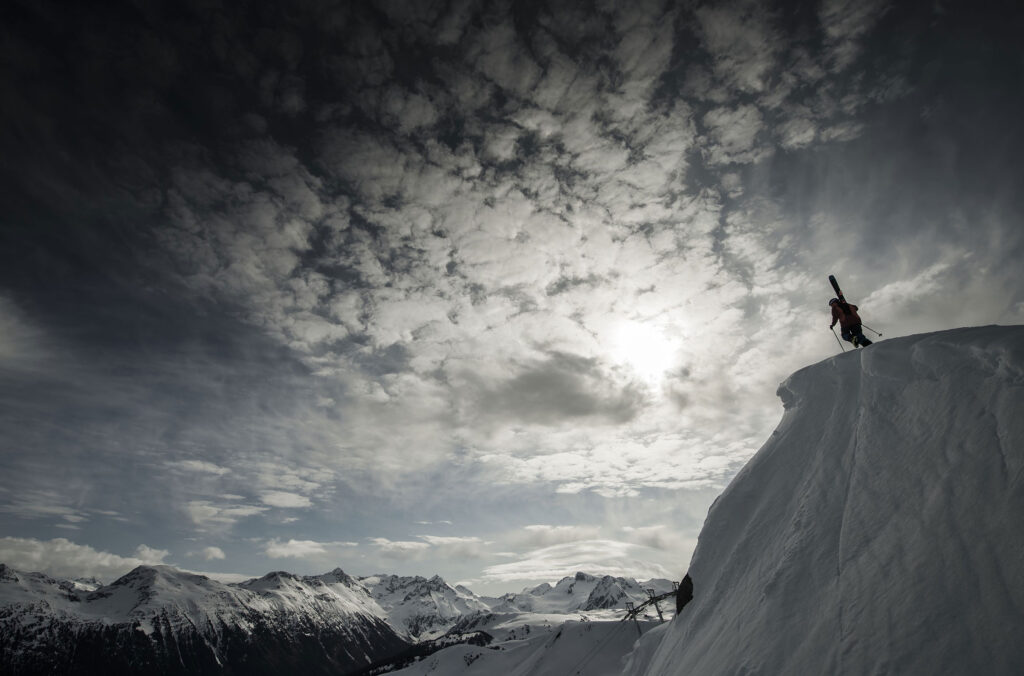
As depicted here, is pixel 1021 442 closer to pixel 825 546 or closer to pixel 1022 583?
pixel 1022 583

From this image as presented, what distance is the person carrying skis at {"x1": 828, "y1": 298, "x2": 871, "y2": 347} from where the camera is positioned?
58.9 ft

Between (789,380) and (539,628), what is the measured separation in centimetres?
18237

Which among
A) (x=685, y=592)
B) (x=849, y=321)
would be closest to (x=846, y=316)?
(x=849, y=321)

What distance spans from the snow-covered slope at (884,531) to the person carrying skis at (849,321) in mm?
4954

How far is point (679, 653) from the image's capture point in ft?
43.0

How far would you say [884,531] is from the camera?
8273mm

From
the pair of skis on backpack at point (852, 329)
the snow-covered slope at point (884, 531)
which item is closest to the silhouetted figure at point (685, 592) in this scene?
the snow-covered slope at point (884, 531)

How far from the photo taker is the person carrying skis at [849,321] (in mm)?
17938

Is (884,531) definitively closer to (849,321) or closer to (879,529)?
(879,529)

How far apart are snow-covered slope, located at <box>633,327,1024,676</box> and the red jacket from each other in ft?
16.3

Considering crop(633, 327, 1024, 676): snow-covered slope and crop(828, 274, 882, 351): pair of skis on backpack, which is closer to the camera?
crop(633, 327, 1024, 676): snow-covered slope

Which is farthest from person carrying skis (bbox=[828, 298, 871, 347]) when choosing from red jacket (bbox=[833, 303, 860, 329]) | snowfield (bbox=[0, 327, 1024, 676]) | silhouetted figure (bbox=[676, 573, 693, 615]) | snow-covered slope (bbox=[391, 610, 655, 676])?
snow-covered slope (bbox=[391, 610, 655, 676])

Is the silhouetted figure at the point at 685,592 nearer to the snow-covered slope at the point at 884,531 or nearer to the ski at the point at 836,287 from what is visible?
the snow-covered slope at the point at 884,531

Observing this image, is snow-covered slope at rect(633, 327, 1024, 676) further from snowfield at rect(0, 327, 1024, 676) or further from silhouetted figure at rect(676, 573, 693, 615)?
silhouetted figure at rect(676, 573, 693, 615)
